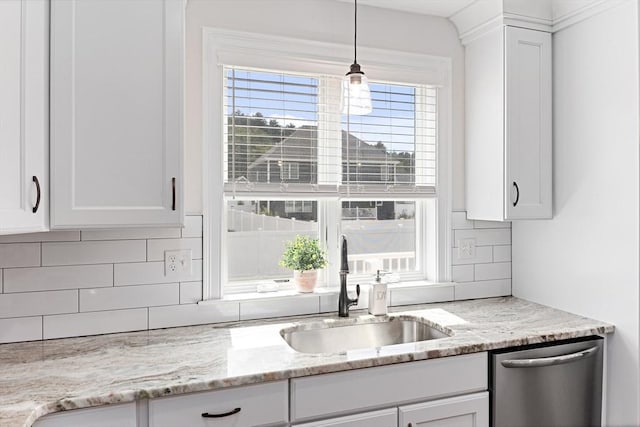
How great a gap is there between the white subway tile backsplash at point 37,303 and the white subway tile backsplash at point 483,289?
6.14 ft

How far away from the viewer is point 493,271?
2582 millimetres

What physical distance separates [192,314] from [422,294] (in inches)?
46.0

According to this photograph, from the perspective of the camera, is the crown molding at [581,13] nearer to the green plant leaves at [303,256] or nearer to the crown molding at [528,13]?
the crown molding at [528,13]

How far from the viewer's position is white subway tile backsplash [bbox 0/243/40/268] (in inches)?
69.6

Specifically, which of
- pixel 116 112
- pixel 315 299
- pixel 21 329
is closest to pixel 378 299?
pixel 315 299

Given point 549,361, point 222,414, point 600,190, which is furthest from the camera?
point 600,190

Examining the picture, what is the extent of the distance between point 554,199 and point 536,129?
36cm

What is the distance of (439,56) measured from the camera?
2463 mm

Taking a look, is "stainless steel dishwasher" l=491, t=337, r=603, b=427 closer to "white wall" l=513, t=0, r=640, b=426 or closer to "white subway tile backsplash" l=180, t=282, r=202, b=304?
"white wall" l=513, t=0, r=640, b=426

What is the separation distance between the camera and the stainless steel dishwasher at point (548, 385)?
1.79m

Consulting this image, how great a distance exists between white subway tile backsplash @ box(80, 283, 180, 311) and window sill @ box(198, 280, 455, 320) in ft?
0.49

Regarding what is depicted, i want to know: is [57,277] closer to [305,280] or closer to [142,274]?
[142,274]

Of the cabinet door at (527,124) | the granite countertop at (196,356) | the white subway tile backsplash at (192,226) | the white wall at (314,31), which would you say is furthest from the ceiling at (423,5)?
the granite countertop at (196,356)

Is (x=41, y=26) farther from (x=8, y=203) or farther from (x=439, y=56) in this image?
(x=439, y=56)
